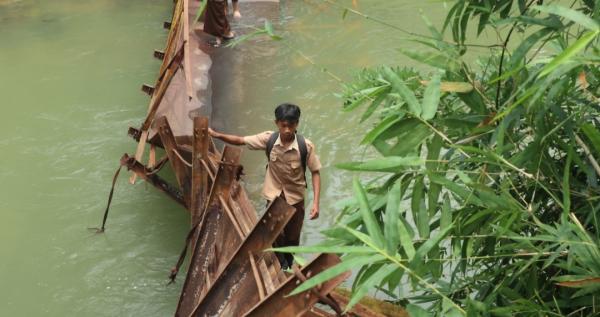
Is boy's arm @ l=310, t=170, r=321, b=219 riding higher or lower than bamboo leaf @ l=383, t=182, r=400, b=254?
lower

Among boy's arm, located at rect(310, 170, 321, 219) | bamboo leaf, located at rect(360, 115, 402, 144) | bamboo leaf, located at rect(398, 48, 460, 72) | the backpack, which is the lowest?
boy's arm, located at rect(310, 170, 321, 219)

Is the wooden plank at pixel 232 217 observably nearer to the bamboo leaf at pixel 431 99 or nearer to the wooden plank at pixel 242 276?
the wooden plank at pixel 242 276

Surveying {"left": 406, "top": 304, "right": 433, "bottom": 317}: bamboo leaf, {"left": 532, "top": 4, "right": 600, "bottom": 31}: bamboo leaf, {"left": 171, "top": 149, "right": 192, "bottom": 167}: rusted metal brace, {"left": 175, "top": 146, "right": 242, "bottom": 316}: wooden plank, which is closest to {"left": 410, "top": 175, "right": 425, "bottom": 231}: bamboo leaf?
{"left": 406, "top": 304, "right": 433, "bottom": 317}: bamboo leaf

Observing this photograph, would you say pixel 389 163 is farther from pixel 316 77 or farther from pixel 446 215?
pixel 316 77

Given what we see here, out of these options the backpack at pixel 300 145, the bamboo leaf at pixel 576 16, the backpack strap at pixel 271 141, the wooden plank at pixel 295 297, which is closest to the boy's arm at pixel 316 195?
the backpack at pixel 300 145

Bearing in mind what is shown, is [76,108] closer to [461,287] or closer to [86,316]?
[86,316]

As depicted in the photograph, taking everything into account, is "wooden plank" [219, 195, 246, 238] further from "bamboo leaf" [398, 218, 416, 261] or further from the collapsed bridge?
"bamboo leaf" [398, 218, 416, 261]

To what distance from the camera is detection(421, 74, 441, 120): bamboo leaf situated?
232 centimetres

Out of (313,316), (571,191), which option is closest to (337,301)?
(313,316)

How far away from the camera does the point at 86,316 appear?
222 inches

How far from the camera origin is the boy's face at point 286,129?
4242 millimetres

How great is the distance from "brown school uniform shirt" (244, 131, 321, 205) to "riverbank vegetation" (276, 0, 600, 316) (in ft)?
5.58

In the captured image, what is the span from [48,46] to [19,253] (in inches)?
230

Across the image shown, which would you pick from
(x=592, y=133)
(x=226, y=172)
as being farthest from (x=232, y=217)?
(x=592, y=133)
